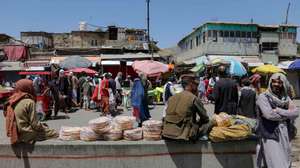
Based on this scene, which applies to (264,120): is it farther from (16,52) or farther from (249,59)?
(249,59)

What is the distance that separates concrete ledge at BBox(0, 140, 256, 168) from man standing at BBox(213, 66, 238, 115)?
216 centimetres

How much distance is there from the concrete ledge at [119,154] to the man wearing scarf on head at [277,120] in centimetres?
59

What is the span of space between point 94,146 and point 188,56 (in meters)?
45.1

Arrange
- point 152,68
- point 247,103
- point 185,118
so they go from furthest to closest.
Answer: point 152,68, point 247,103, point 185,118

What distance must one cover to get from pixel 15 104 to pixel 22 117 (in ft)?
0.66

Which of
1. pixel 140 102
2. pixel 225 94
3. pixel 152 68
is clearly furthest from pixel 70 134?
pixel 152 68

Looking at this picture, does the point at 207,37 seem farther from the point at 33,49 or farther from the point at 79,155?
the point at 79,155

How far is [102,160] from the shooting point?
5.61m

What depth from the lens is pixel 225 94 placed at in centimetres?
774

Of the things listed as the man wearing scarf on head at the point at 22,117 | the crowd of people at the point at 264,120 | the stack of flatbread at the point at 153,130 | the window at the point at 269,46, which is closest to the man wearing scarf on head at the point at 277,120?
the crowd of people at the point at 264,120

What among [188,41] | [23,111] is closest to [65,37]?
[188,41]

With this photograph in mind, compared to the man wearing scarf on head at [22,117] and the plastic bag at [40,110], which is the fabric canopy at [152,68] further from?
the man wearing scarf on head at [22,117]

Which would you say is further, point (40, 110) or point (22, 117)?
point (40, 110)

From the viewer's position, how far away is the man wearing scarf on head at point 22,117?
5435mm
